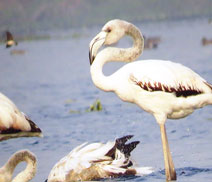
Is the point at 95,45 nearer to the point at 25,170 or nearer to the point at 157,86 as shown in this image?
the point at 157,86

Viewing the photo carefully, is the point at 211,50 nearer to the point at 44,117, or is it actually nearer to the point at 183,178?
the point at 44,117

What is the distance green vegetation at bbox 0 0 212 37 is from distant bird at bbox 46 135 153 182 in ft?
85.9

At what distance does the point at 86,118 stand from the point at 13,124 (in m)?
4.48

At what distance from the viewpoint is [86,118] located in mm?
10977

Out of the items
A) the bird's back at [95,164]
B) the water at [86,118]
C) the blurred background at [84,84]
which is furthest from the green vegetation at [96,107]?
the bird's back at [95,164]

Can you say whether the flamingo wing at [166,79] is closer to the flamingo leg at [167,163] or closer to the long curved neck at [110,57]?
the long curved neck at [110,57]

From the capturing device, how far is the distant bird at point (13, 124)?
21.4ft

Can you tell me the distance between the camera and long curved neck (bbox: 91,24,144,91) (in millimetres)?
6500

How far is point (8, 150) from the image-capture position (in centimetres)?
923

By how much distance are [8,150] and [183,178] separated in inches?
127

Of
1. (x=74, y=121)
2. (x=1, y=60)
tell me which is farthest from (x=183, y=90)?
(x=1, y=60)

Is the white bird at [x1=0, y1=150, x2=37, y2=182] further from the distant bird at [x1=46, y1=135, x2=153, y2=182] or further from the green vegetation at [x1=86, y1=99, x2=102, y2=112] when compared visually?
the green vegetation at [x1=86, y1=99, x2=102, y2=112]

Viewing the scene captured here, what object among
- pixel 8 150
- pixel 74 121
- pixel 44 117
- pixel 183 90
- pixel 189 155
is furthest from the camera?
pixel 44 117

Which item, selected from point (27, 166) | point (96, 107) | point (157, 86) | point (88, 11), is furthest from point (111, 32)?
point (88, 11)
